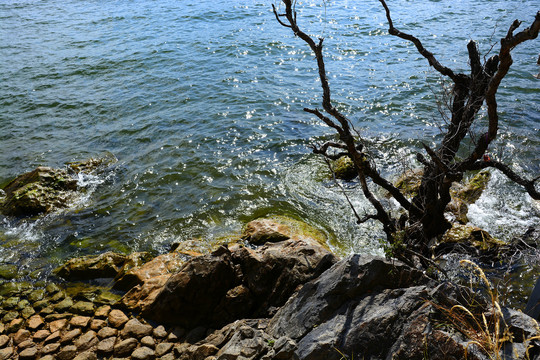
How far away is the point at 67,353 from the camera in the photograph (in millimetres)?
6062

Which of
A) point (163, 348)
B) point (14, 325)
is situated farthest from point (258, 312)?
point (14, 325)

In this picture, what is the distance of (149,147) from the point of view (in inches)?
Answer: 479

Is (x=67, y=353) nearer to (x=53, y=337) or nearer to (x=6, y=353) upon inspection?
(x=53, y=337)

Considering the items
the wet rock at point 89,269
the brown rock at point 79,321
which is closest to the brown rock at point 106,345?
the brown rock at point 79,321

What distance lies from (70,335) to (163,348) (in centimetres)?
144

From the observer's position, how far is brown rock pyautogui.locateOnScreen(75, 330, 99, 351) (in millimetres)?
6176

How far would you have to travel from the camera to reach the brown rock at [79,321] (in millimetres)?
6547

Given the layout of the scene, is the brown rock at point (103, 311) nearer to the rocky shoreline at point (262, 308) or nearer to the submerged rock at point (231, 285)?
the rocky shoreline at point (262, 308)

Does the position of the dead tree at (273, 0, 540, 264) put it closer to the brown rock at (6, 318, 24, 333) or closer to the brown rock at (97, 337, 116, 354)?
the brown rock at (97, 337, 116, 354)

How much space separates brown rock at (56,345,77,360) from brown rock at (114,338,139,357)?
57 centimetres

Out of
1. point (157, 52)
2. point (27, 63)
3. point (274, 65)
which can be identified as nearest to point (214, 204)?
point (274, 65)

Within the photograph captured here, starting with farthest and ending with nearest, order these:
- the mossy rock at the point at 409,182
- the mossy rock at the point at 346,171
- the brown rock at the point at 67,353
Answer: the mossy rock at the point at 346,171
the mossy rock at the point at 409,182
the brown rock at the point at 67,353

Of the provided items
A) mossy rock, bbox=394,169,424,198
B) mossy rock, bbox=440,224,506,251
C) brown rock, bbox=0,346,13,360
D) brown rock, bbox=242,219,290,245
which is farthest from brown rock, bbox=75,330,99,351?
mossy rock, bbox=394,169,424,198

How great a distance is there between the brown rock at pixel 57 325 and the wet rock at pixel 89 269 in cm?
118
